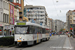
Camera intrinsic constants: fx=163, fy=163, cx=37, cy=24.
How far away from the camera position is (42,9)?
118625 millimetres

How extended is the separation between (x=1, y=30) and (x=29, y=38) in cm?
2513

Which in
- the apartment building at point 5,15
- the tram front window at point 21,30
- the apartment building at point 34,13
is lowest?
the tram front window at point 21,30

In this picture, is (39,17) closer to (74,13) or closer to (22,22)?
(74,13)

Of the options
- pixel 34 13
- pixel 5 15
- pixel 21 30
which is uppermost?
pixel 34 13

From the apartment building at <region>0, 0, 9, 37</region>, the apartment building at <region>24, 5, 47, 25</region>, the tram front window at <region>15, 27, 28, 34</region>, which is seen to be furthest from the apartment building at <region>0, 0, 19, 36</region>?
the apartment building at <region>24, 5, 47, 25</region>

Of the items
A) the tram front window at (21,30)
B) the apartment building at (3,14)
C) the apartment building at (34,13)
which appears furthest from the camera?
the apartment building at (34,13)

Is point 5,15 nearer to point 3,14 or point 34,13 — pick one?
point 3,14

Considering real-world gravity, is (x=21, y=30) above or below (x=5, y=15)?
below

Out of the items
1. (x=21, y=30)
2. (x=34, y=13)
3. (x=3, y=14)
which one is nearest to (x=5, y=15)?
(x=3, y=14)

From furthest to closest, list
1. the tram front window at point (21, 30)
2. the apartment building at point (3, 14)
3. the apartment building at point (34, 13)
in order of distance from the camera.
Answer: the apartment building at point (34, 13) < the apartment building at point (3, 14) < the tram front window at point (21, 30)

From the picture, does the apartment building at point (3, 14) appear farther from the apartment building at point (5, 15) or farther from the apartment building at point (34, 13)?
the apartment building at point (34, 13)

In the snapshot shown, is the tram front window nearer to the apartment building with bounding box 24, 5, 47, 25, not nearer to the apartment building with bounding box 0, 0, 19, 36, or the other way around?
the apartment building with bounding box 0, 0, 19, 36

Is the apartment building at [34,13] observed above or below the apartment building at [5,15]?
above

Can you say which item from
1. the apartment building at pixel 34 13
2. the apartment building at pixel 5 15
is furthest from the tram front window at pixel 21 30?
the apartment building at pixel 34 13
